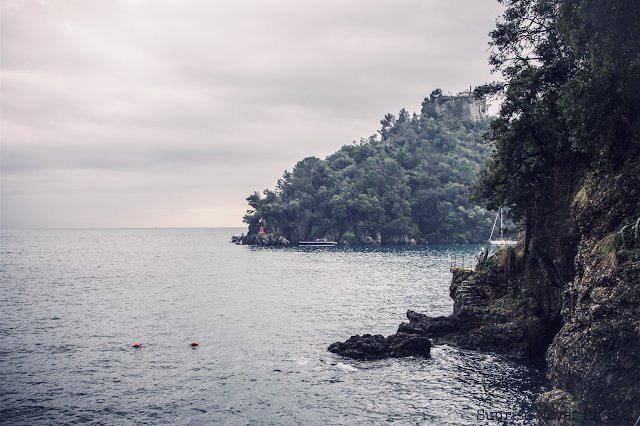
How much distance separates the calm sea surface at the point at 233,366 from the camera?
20.5 m

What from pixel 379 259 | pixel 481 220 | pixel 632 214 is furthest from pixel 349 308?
pixel 481 220

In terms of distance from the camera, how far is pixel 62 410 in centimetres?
2095

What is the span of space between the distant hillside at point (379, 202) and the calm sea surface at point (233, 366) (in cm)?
9263

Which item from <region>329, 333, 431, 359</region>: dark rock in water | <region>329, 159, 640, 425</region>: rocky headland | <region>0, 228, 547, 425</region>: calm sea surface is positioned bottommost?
<region>0, 228, 547, 425</region>: calm sea surface

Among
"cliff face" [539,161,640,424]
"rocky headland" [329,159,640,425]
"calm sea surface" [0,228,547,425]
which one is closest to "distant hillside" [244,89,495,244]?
"calm sea surface" [0,228,547,425]

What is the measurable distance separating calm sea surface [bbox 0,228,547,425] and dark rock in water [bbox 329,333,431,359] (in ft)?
2.59

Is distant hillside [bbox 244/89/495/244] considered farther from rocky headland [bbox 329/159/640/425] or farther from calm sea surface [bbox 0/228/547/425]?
rocky headland [bbox 329/159/640/425]

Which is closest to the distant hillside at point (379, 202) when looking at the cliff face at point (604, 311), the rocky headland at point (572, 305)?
the rocky headland at point (572, 305)

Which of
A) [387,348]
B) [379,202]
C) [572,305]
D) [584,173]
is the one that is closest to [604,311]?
[572,305]

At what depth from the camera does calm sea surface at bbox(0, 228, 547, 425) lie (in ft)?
67.4

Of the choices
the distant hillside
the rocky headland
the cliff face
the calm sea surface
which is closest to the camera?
the cliff face

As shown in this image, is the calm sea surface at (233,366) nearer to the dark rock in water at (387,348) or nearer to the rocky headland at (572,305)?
the dark rock in water at (387,348)

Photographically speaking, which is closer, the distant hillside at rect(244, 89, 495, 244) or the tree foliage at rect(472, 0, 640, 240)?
the tree foliage at rect(472, 0, 640, 240)

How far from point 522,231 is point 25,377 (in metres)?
34.3
